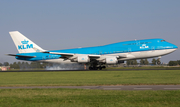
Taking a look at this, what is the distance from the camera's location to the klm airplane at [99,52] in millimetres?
41938

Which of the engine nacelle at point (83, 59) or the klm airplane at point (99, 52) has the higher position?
the klm airplane at point (99, 52)

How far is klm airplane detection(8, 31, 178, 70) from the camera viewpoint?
1651 inches

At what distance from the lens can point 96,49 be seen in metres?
46.1

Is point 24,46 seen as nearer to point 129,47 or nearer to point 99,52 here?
point 99,52

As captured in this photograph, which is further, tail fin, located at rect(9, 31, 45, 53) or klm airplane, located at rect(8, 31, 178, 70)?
tail fin, located at rect(9, 31, 45, 53)

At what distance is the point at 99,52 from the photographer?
148 feet

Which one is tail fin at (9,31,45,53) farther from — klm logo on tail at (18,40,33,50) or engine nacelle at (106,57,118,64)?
engine nacelle at (106,57,118,64)

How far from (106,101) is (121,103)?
0.78 metres

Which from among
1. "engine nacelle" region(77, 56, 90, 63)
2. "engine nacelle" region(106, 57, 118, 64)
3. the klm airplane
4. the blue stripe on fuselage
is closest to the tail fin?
the klm airplane

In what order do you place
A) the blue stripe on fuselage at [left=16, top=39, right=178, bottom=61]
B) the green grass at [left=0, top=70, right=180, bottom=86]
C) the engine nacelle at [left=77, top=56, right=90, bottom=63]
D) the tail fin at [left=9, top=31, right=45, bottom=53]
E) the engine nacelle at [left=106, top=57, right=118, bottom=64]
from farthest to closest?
the tail fin at [left=9, top=31, right=45, bottom=53], the engine nacelle at [left=77, top=56, right=90, bottom=63], the engine nacelle at [left=106, top=57, right=118, bottom=64], the blue stripe on fuselage at [left=16, top=39, right=178, bottom=61], the green grass at [left=0, top=70, right=180, bottom=86]

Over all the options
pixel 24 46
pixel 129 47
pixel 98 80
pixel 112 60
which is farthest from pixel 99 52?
pixel 98 80

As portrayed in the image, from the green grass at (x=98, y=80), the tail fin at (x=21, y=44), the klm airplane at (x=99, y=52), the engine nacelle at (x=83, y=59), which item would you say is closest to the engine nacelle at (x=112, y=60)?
the klm airplane at (x=99, y=52)

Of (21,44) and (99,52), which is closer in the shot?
(99,52)

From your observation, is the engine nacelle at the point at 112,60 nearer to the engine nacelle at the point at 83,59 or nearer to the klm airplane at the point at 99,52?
Answer: the klm airplane at the point at 99,52
